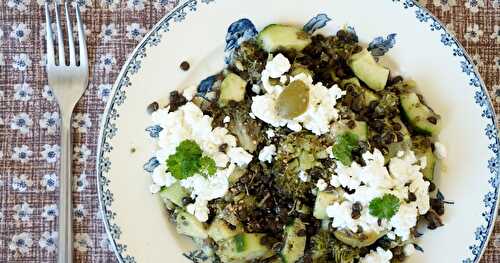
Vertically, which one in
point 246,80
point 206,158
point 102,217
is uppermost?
point 246,80

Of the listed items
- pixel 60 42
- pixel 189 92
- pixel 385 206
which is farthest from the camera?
pixel 60 42

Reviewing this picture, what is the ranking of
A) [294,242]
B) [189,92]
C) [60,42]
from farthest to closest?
[60,42]
[189,92]
[294,242]

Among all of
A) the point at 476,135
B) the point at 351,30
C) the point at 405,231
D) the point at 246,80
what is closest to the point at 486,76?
the point at 476,135

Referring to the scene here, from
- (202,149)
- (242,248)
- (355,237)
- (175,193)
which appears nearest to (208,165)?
(202,149)

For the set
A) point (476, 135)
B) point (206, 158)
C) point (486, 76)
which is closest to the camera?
point (206, 158)

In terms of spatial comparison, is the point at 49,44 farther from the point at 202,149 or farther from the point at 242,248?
the point at 242,248

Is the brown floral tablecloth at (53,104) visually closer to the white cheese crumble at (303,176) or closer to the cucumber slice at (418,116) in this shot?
the cucumber slice at (418,116)

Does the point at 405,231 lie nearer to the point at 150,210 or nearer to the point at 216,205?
the point at 216,205
